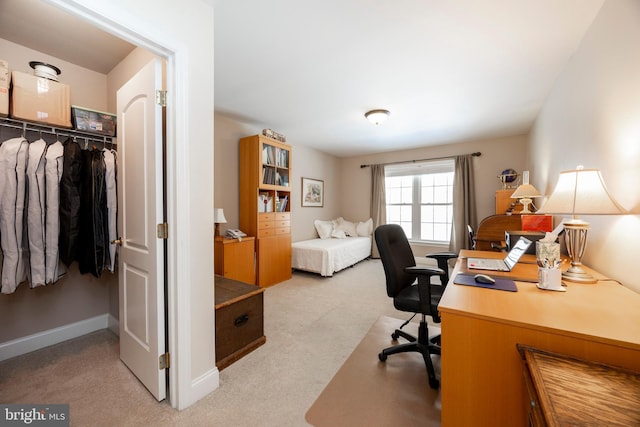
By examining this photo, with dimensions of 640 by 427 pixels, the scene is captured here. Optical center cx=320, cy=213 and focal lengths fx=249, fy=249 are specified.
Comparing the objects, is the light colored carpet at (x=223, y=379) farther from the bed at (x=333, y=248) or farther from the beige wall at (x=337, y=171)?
the beige wall at (x=337, y=171)

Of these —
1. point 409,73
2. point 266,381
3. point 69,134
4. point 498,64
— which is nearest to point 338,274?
point 266,381

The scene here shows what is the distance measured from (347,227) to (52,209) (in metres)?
4.72

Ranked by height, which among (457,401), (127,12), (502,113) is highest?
(502,113)

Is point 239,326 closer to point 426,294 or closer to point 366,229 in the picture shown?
point 426,294

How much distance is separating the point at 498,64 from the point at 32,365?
14.4 feet

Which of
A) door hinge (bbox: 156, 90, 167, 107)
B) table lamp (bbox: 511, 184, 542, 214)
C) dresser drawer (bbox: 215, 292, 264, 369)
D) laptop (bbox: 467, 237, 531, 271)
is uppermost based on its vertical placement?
door hinge (bbox: 156, 90, 167, 107)

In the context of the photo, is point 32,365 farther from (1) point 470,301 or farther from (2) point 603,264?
(2) point 603,264

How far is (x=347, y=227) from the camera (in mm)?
5738

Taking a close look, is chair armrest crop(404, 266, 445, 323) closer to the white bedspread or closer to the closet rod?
the white bedspread

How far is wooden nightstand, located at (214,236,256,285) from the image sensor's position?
3086 millimetres

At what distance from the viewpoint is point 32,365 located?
1.78 metres

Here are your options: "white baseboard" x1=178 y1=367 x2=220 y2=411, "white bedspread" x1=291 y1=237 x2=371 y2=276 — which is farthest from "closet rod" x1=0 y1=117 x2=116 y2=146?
"white bedspread" x1=291 y1=237 x2=371 y2=276

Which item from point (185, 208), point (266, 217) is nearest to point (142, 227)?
point (185, 208)

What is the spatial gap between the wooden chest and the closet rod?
1.61 meters
